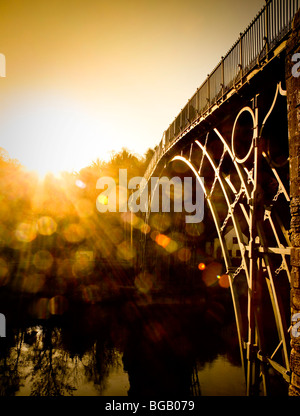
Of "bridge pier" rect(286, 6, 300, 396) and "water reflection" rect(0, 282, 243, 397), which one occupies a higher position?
"bridge pier" rect(286, 6, 300, 396)

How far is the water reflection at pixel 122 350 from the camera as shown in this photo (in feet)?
39.7

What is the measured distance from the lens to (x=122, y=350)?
50.6 feet

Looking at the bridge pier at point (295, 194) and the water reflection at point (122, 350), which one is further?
the water reflection at point (122, 350)

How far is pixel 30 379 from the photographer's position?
1283cm

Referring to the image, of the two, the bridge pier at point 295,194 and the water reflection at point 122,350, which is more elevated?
the bridge pier at point 295,194

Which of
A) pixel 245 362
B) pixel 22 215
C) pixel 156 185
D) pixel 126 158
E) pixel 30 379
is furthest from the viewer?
pixel 126 158

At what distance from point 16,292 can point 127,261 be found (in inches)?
428

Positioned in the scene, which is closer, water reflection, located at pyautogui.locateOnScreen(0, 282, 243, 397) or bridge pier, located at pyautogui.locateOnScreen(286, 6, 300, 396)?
bridge pier, located at pyautogui.locateOnScreen(286, 6, 300, 396)

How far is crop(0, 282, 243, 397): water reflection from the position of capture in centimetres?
1210

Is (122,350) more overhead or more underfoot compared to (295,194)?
more underfoot

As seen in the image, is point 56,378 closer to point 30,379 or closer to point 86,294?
point 30,379

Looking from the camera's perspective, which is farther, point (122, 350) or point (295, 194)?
point (122, 350)
